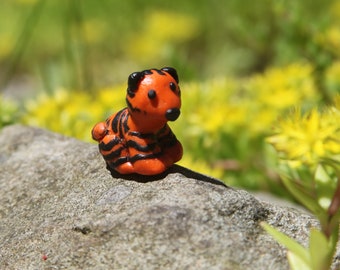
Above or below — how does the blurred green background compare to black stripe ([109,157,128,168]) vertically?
below

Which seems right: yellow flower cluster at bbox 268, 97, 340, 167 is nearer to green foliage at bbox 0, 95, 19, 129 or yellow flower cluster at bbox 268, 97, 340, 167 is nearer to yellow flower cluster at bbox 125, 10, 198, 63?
green foliage at bbox 0, 95, 19, 129

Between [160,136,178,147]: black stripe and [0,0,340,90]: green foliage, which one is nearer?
[160,136,178,147]: black stripe

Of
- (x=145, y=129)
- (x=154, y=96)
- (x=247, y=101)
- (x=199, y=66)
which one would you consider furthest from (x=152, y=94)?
(x=199, y=66)

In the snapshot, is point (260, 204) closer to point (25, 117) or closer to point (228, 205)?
point (228, 205)

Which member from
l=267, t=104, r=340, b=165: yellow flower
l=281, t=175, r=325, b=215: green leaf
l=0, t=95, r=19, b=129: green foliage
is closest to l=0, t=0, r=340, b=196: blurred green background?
l=0, t=95, r=19, b=129: green foliage

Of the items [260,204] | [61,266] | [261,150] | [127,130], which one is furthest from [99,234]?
[261,150]

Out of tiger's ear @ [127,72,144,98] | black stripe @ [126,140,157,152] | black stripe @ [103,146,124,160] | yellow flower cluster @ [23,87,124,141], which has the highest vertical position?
tiger's ear @ [127,72,144,98]

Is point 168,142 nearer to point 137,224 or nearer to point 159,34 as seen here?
point 137,224

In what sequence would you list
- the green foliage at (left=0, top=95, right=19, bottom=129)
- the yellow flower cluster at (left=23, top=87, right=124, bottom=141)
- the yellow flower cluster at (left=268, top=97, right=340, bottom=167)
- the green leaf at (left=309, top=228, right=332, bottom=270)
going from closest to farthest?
the green leaf at (left=309, top=228, right=332, bottom=270) → the yellow flower cluster at (left=268, top=97, right=340, bottom=167) → the green foliage at (left=0, top=95, right=19, bottom=129) → the yellow flower cluster at (left=23, top=87, right=124, bottom=141)
